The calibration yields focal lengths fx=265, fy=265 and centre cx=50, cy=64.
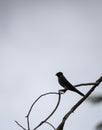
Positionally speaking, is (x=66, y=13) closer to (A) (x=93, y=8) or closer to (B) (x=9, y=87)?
(A) (x=93, y=8)

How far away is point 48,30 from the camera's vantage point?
1.19 m

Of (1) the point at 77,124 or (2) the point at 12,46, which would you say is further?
(2) the point at 12,46

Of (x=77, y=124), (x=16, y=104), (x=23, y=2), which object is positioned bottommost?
(x=77, y=124)

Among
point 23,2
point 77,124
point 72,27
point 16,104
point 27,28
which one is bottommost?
point 77,124

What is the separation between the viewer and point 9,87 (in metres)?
1.14

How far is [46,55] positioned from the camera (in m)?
1.17

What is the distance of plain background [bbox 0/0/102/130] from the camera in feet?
3.63

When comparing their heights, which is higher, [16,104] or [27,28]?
[27,28]

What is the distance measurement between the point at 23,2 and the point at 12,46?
0.21 metres

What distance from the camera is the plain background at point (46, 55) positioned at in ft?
3.63

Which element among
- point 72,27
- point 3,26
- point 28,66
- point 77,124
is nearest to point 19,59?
point 28,66

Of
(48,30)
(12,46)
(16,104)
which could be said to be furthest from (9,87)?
(48,30)

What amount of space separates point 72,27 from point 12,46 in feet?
0.93

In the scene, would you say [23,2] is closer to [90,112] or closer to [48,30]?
[48,30]
